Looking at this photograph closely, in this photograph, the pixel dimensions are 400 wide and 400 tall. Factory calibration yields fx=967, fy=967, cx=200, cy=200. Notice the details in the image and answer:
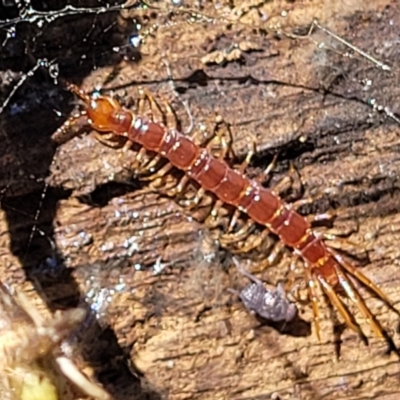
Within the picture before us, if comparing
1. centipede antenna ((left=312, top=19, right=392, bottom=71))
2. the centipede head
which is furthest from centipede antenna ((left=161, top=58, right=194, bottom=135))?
centipede antenna ((left=312, top=19, right=392, bottom=71))

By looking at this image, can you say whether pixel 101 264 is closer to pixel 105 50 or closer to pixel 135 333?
pixel 135 333

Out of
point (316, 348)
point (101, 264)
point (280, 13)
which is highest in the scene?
point (280, 13)

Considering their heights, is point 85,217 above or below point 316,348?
above

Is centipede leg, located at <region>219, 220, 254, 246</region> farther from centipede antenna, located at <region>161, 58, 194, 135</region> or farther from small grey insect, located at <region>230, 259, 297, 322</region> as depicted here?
centipede antenna, located at <region>161, 58, 194, 135</region>

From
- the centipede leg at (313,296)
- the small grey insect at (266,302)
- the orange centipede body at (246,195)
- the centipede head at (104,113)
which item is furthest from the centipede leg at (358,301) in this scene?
the centipede head at (104,113)

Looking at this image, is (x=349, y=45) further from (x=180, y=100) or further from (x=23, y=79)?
(x=23, y=79)

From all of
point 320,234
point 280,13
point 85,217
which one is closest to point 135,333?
point 85,217
